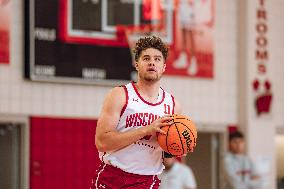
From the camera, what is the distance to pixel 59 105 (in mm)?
12930

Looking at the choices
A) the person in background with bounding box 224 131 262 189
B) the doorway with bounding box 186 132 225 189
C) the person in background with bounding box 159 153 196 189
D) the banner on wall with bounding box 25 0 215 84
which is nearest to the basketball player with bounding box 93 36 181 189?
the banner on wall with bounding box 25 0 215 84

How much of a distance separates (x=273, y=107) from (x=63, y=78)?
4018 mm

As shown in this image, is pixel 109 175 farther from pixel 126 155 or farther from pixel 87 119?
pixel 87 119

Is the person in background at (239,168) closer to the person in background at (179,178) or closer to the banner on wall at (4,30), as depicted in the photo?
the person in background at (179,178)

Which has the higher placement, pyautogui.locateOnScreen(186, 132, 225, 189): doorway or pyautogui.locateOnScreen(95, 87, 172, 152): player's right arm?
pyautogui.locateOnScreen(95, 87, 172, 152): player's right arm

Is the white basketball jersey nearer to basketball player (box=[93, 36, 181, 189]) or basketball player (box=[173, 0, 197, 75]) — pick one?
basketball player (box=[93, 36, 181, 189])

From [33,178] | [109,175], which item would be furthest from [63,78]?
[109,175]

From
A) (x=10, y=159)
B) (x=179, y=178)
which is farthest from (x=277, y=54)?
(x=10, y=159)

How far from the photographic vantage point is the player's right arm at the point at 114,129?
632 cm

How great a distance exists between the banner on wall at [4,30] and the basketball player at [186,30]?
2.83 meters

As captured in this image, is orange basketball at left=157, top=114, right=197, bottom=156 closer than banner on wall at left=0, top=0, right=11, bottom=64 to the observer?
Yes

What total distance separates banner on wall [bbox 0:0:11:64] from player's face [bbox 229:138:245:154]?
3.58 m

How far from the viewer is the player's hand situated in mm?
6297

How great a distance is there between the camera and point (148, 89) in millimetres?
6672
